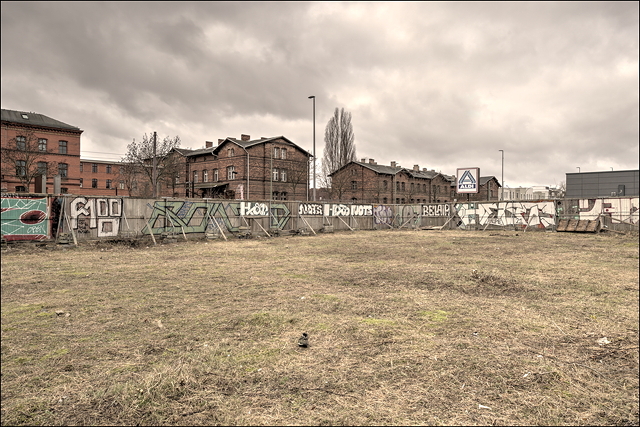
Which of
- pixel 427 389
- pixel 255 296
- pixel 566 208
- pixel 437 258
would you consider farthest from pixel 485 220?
pixel 427 389

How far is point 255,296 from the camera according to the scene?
23.0 ft

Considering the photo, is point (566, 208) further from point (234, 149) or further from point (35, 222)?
point (234, 149)

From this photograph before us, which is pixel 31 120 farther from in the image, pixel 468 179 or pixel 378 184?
pixel 468 179

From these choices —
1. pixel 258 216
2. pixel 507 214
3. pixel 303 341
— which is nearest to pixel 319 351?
pixel 303 341

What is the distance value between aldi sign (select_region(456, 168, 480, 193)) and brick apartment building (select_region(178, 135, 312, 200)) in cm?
1772

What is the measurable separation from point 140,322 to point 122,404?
239cm

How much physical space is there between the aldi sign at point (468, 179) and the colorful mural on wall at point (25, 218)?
101 feet

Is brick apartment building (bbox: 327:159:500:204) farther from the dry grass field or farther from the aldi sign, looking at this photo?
the dry grass field

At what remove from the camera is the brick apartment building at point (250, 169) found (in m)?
47.0

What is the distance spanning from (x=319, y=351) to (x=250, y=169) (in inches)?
1738

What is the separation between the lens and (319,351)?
166 inches

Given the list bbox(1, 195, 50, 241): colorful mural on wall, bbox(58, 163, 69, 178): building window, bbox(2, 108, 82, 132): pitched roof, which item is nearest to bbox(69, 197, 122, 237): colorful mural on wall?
bbox(1, 195, 50, 241): colorful mural on wall

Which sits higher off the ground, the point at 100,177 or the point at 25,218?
the point at 100,177

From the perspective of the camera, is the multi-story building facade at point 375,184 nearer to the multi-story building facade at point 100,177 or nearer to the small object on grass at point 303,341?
the multi-story building facade at point 100,177
